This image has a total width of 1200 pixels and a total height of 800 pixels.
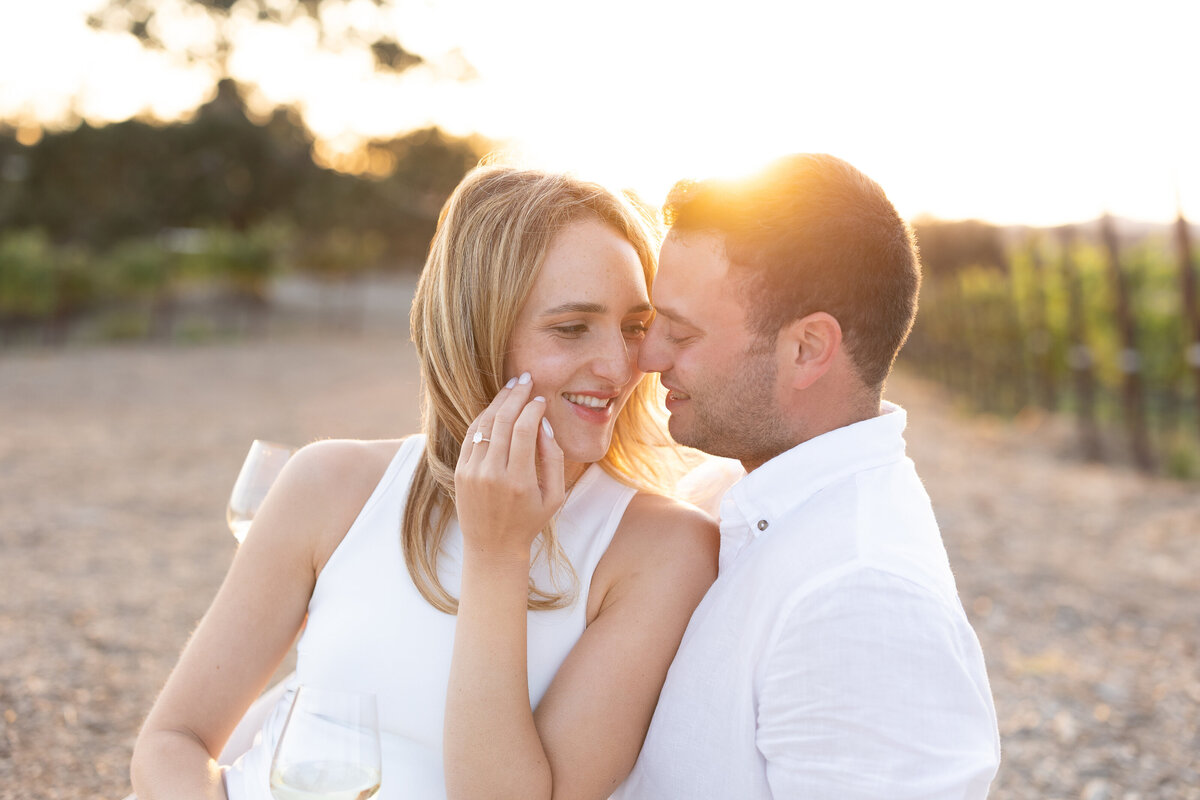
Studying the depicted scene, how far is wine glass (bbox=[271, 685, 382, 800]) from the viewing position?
1807 millimetres

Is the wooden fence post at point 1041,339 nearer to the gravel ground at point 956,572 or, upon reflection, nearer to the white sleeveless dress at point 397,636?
the gravel ground at point 956,572

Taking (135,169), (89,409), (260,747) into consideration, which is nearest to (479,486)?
(260,747)

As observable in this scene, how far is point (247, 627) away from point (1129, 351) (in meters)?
12.4

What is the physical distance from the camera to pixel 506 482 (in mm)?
2209

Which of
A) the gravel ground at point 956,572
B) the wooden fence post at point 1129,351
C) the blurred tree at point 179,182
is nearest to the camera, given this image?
the gravel ground at point 956,572

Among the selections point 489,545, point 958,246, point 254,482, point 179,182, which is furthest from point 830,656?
point 179,182

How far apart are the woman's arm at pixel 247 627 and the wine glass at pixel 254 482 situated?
42 centimetres

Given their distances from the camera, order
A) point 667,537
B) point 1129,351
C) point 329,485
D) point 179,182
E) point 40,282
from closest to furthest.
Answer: point 667,537 → point 329,485 → point 1129,351 → point 40,282 → point 179,182

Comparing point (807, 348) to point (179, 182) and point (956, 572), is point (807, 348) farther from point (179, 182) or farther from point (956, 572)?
point (179, 182)

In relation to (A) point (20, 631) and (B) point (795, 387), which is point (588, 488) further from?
(A) point (20, 631)

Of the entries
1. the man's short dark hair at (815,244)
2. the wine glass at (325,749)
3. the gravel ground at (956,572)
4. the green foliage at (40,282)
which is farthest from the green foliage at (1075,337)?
the green foliage at (40,282)

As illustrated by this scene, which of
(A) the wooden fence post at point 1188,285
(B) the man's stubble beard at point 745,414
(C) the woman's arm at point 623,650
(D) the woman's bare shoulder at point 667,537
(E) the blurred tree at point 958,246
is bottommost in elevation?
(E) the blurred tree at point 958,246

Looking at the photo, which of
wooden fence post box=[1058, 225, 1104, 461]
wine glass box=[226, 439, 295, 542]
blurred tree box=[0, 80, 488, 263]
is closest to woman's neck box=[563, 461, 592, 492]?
wine glass box=[226, 439, 295, 542]

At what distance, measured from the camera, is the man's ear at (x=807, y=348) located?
7.86 ft
